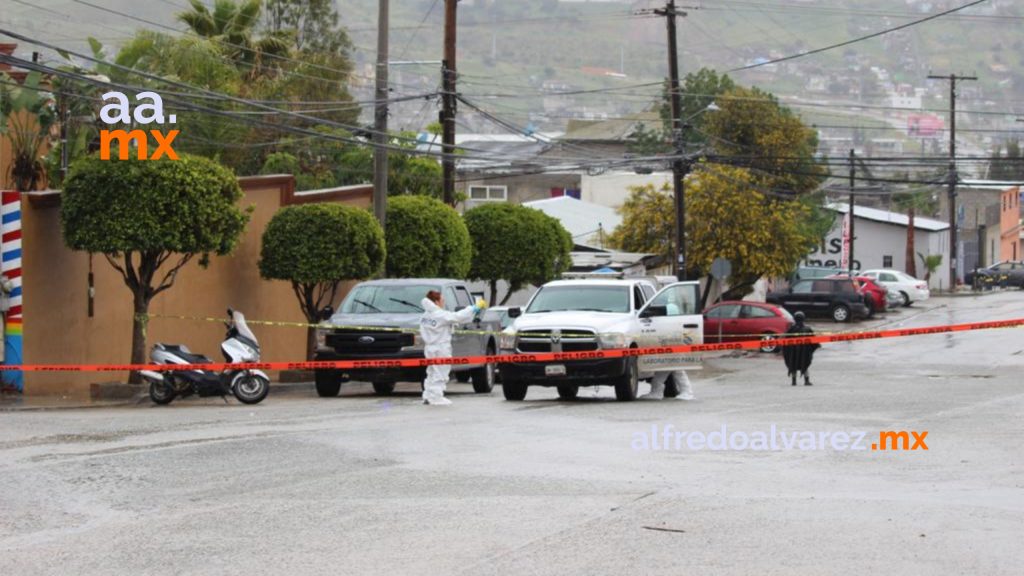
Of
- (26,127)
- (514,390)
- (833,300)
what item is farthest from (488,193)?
(514,390)

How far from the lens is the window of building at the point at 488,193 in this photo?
82562 mm

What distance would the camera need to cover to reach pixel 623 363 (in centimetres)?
2186

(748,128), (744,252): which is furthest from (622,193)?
(744,252)

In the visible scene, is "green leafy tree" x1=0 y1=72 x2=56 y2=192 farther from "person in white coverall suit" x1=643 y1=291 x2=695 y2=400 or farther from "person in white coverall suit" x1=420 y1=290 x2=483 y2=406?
"person in white coverall suit" x1=643 y1=291 x2=695 y2=400

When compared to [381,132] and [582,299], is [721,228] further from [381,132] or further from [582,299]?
[582,299]

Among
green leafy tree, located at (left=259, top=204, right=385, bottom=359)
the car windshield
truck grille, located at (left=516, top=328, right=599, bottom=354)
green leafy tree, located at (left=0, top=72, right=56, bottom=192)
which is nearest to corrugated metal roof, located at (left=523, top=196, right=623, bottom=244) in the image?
green leafy tree, located at (left=259, top=204, right=385, bottom=359)

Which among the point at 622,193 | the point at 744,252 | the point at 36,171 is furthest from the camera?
the point at 622,193

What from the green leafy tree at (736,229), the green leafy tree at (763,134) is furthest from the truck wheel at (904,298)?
the green leafy tree at (736,229)

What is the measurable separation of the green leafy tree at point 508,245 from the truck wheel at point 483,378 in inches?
536

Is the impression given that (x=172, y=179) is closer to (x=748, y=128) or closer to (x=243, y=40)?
(x=243, y=40)

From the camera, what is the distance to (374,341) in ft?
80.5

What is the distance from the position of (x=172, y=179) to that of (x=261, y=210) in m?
8.09

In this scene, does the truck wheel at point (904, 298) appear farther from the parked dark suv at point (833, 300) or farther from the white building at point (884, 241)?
the white building at point (884, 241)

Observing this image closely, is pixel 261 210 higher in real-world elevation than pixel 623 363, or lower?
higher
